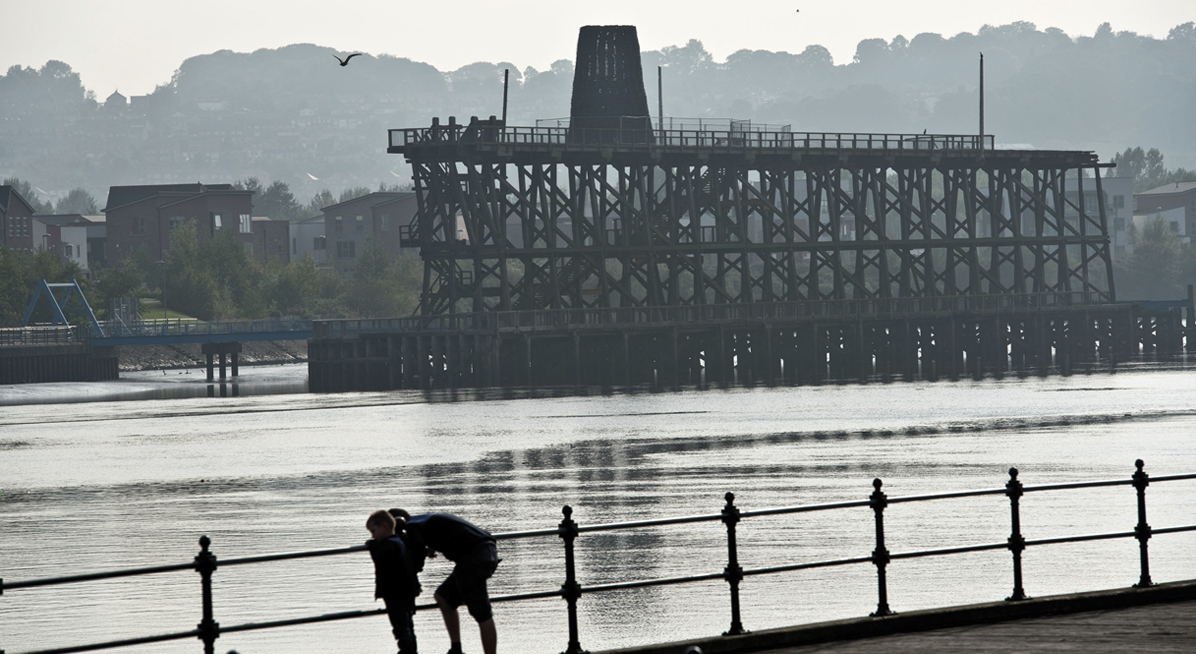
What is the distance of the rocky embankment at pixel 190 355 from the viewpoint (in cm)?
10057

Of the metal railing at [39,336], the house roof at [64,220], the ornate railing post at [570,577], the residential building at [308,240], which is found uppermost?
the house roof at [64,220]

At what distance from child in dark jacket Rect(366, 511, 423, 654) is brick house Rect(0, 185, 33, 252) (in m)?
116

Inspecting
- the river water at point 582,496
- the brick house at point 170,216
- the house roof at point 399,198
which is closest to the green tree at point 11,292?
the brick house at point 170,216

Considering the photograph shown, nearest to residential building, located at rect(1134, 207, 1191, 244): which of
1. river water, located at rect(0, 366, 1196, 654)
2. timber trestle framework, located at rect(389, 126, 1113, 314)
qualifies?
timber trestle framework, located at rect(389, 126, 1113, 314)

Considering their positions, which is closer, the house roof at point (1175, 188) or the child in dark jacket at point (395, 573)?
the child in dark jacket at point (395, 573)

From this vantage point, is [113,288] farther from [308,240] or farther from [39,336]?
[308,240]

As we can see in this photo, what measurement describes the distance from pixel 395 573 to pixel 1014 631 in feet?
13.2

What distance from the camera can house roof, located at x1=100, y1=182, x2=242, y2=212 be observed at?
141750mm

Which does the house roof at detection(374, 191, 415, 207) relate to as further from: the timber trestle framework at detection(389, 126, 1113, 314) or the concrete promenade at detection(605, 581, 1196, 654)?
the concrete promenade at detection(605, 581, 1196, 654)

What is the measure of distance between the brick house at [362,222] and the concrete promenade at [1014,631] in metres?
132

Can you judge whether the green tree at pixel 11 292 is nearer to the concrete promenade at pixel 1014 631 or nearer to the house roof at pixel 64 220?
the house roof at pixel 64 220

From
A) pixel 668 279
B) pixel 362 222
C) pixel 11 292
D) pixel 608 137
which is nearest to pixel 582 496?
pixel 668 279

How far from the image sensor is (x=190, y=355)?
106500 mm

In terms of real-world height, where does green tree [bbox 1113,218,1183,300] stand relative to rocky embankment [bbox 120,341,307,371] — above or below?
above
